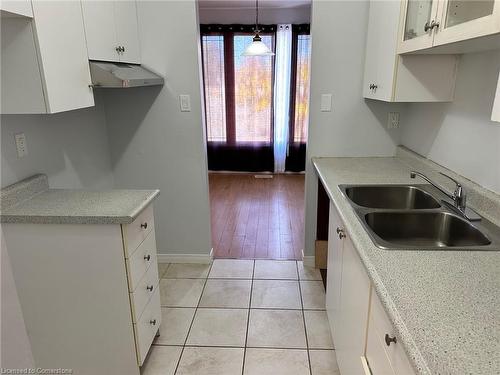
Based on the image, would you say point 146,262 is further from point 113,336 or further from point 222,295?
point 222,295

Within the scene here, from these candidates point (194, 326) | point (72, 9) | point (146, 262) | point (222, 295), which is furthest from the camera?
point (222, 295)

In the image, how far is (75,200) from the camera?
5.76 feet

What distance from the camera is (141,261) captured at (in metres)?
1.79

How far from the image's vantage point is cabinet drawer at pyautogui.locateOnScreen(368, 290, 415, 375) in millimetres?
922

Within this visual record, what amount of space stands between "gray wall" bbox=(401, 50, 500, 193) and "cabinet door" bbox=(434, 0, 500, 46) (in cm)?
40

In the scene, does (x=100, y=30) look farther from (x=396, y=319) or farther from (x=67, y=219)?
(x=396, y=319)

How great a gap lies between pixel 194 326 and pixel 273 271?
86 centimetres

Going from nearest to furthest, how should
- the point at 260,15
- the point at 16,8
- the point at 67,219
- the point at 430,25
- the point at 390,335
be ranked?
the point at 390,335 → the point at 16,8 → the point at 430,25 → the point at 67,219 → the point at 260,15

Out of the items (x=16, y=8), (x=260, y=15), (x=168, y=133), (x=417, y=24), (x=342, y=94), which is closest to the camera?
(x=16, y=8)

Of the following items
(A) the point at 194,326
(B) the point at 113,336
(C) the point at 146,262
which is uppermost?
(C) the point at 146,262

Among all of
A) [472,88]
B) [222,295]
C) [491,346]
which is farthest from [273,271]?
[491,346]

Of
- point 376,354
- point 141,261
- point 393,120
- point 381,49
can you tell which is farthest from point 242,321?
point 381,49

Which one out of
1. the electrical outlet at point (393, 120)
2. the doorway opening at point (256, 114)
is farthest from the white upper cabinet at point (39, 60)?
the doorway opening at point (256, 114)

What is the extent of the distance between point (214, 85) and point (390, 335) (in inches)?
203
